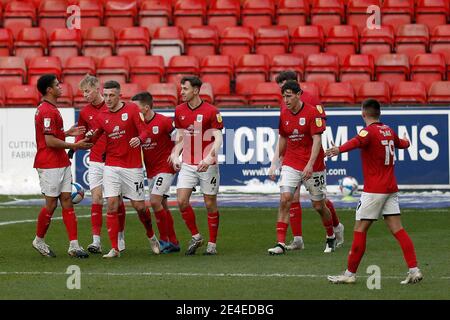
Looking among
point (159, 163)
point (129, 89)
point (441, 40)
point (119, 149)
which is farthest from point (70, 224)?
point (441, 40)

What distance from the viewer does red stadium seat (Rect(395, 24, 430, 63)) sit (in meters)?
26.2

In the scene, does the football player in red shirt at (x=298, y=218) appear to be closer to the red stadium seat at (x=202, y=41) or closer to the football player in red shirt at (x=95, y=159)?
the football player in red shirt at (x=95, y=159)

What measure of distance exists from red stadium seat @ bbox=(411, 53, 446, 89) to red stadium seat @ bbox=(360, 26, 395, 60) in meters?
0.94

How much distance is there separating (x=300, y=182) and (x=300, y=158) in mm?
310

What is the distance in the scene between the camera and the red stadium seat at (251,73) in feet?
82.4

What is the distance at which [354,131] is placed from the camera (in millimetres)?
22797

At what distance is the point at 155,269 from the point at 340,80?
13.3 meters

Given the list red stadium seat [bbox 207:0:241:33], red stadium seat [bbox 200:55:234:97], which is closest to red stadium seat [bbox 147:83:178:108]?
red stadium seat [bbox 200:55:234:97]

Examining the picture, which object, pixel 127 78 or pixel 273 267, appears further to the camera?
pixel 127 78

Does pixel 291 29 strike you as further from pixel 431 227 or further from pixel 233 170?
pixel 431 227

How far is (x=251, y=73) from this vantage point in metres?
25.2

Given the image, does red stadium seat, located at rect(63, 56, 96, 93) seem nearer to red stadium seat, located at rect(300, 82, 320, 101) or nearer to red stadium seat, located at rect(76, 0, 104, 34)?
red stadium seat, located at rect(76, 0, 104, 34)

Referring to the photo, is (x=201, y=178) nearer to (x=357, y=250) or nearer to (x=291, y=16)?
(x=357, y=250)
